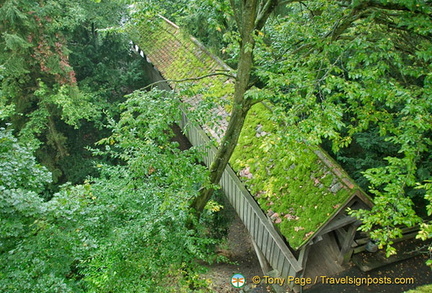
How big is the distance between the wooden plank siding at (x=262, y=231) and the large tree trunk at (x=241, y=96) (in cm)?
42

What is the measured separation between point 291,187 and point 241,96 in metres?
2.48

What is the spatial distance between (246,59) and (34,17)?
7737 millimetres

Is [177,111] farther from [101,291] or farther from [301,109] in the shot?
[101,291]

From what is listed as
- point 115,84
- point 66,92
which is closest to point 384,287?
point 66,92

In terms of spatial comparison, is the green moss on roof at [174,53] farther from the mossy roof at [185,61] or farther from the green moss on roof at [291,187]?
the green moss on roof at [291,187]


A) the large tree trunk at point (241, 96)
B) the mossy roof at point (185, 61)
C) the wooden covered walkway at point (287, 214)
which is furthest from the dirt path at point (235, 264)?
the mossy roof at point (185, 61)

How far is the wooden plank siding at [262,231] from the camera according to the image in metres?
6.07

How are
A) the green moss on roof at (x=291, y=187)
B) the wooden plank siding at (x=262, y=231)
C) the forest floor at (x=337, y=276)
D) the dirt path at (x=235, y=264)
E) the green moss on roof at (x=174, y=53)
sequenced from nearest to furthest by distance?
the green moss on roof at (x=291, y=187), the wooden plank siding at (x=262, y=231), the forest floor at (x=337, y=276), the dirt path at (x=235, y=264), the green moss on roof at (x=174, y=53)

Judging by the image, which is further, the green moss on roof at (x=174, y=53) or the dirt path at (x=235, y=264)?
the green moss on roof at (x=174, y=53)

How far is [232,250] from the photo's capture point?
8773 mm

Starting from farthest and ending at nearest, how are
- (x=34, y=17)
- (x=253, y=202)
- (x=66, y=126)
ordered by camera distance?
(x=66, y=126)
(x=34, y=17)
(x=253, y=202)

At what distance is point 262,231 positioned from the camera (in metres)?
6.61

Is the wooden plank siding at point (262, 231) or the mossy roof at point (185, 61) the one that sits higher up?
the mossy roof at point (185, 61)

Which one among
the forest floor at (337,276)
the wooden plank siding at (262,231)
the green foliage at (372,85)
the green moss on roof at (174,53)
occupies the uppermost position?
the green moss on roof at (174,53)
